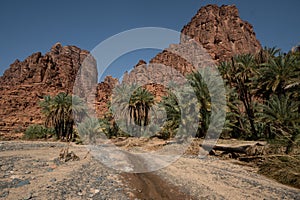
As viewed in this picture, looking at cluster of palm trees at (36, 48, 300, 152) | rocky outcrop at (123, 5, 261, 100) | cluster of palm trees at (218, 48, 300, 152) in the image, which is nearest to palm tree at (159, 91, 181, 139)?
cluster of palm trees at (36, 48, 300, 152)

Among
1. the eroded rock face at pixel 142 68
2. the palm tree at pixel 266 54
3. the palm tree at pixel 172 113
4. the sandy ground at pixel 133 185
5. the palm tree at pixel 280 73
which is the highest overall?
the eroded rock face at pixel 142 68

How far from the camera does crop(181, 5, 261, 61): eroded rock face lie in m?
70.8

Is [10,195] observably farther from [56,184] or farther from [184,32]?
[184,32]

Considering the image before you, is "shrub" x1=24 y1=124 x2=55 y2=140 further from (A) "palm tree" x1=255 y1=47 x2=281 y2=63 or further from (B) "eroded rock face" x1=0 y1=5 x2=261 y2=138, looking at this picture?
(A) "palm tree" x1=255 y1=47 x2=281 y2=63

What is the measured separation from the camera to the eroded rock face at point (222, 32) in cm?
7075

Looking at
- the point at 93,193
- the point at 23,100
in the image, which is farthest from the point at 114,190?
the point at 23,100

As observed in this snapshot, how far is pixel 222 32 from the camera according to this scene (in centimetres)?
7394

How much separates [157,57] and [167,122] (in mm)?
63252

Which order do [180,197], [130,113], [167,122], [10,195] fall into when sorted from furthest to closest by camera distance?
[130,113] < [167,122] < [180,197] < [10,195]

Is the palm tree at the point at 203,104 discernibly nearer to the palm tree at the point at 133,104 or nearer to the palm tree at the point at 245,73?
the palm tree at the point at 245,73

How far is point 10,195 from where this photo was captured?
520cm

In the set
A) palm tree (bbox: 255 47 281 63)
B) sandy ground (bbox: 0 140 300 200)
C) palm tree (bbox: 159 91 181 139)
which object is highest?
palm tree (bbox: 255 47 281 63)

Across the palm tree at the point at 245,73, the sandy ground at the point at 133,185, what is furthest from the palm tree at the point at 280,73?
the sandy ground at the point at 133,185

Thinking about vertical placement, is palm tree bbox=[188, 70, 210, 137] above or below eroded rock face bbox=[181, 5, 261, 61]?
below
